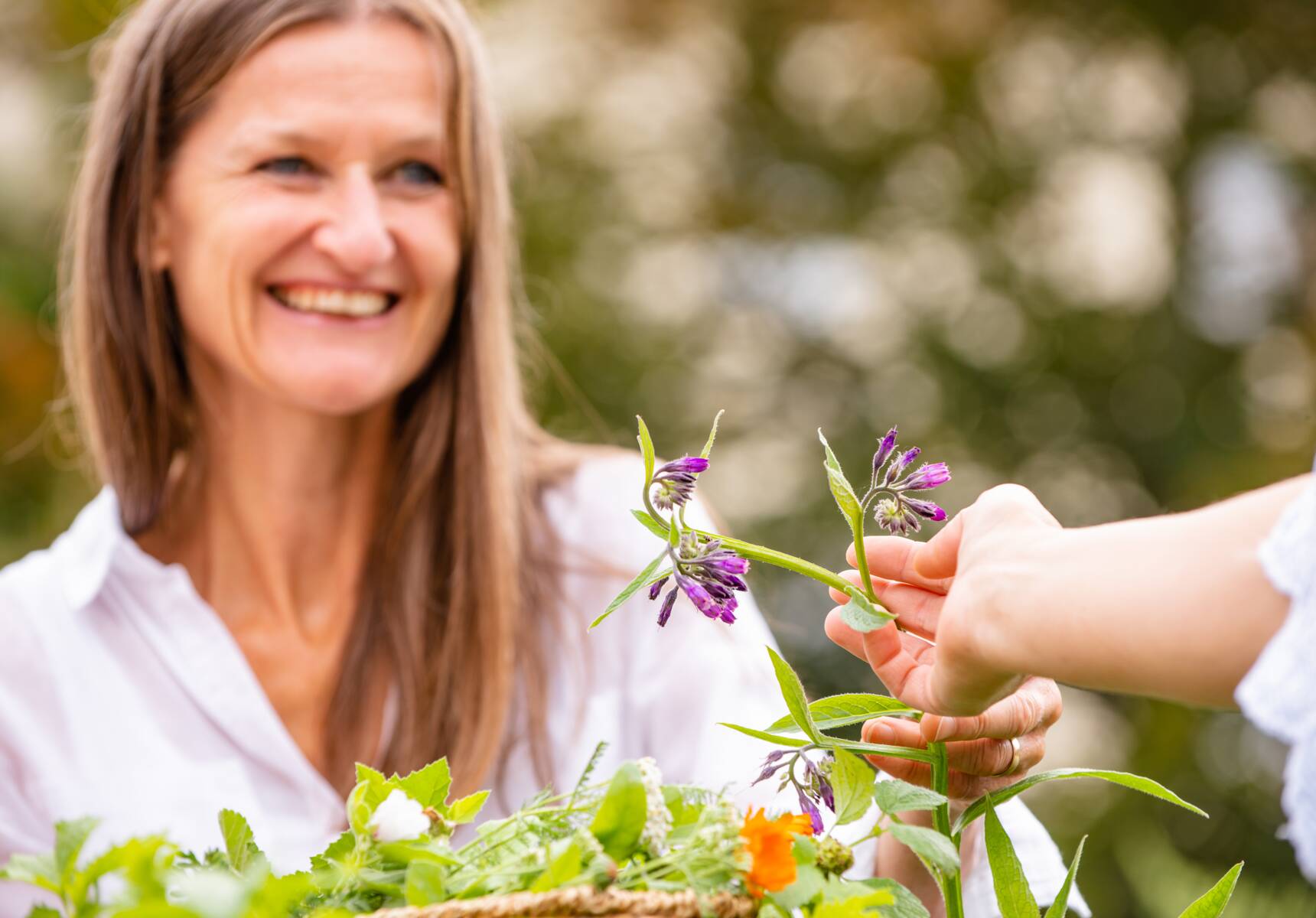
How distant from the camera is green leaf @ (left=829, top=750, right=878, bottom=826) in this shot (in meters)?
0.65

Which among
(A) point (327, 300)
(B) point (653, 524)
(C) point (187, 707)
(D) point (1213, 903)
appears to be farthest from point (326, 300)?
(D) point (1213, 903)

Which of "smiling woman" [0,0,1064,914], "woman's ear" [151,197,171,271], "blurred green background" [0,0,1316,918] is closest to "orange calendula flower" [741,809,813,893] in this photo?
"smiling woman" [0,0,1064,914]

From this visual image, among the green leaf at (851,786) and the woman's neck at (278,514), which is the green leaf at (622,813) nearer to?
the green leaf at (851,786)

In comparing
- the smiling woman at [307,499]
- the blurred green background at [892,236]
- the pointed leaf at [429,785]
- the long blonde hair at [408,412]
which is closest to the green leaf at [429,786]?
the pointed leaf at [429,785]

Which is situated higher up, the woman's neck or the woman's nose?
the woman's nose

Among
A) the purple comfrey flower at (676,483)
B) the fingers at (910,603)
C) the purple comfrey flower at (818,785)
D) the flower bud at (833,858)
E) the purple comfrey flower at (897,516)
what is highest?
the purple comfrey flower at (676,483)

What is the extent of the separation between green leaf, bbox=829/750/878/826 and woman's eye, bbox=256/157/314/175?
1.09m

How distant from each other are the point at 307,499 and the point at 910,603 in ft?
3.78

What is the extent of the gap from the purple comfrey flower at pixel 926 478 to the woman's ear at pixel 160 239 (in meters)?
1.22

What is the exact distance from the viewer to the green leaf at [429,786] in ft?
2.17

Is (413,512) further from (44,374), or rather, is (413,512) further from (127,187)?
(44,374)

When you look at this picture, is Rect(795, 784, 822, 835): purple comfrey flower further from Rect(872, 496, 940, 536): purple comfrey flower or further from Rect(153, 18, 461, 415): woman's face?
Rect(153, 18, 461, 415): woman's face

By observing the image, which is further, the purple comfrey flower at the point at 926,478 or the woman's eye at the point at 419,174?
the woman's eye at the point at 419,174

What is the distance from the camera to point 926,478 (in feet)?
2.24
